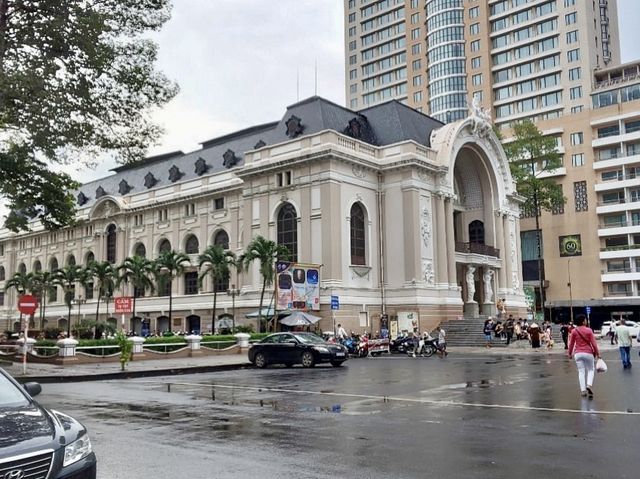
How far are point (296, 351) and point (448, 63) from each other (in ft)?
257

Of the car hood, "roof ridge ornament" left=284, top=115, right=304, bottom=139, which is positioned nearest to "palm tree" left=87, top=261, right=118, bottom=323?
"roof ridge ornament" left=284, top=115, right=304, bottom=139

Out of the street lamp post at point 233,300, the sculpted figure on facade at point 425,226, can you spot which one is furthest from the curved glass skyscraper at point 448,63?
the street lamp post at point 233,300

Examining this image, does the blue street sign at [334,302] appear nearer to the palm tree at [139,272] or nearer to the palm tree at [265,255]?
the palm tree at [265,255]

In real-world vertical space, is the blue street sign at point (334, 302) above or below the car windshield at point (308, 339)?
above

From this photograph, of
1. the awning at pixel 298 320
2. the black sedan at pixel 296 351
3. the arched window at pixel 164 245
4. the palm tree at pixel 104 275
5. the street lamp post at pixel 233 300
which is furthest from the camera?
the arched window at pixel 164 245

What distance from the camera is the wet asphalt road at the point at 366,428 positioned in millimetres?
Result: 7309

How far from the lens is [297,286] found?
119ft

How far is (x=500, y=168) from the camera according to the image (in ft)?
185

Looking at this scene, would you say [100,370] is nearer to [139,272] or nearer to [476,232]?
[139,272]

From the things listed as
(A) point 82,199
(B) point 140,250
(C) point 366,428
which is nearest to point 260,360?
(C) point 366,428

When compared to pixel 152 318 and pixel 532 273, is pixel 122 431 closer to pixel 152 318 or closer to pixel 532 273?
pixel 152 318

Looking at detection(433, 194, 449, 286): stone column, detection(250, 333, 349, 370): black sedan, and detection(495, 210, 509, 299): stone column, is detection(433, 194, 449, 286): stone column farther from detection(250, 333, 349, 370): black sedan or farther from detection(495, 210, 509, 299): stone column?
detection(250, 333, 349, 370): black sedan

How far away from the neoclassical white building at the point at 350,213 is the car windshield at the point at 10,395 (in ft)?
119

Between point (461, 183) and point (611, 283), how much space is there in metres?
27.4
